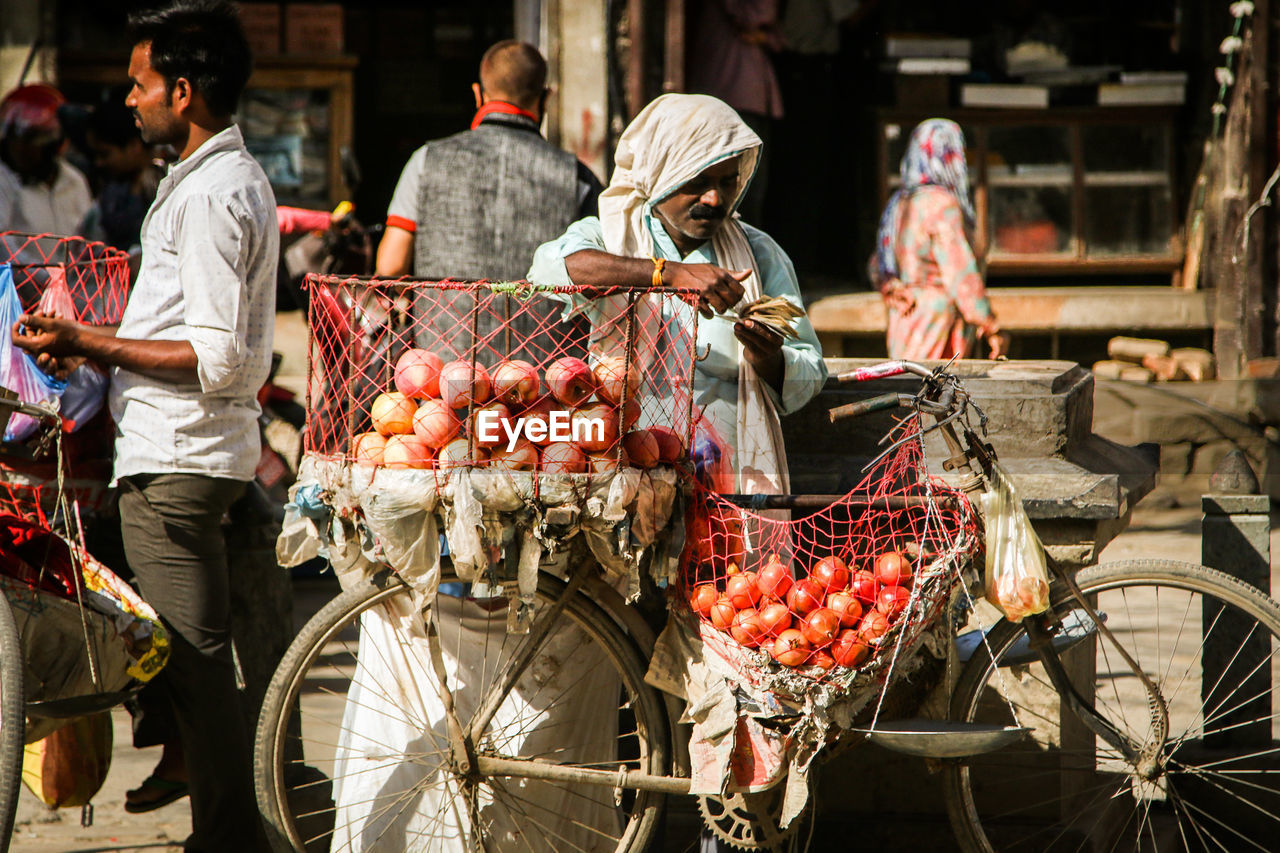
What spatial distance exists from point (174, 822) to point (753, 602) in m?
1.98

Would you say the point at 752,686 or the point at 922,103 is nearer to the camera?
the point at 752,686

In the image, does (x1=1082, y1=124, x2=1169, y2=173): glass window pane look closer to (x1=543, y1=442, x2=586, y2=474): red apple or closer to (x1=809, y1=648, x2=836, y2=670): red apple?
(x1=809, y1=648, x2=836, y2=670): red apple

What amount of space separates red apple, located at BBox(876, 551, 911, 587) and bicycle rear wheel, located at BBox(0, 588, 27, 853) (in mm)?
1650

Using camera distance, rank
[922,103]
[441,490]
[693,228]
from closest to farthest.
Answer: [441,490]
[693,228]
[922,103]

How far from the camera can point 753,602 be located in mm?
2635

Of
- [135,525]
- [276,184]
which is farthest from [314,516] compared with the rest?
[276,184]

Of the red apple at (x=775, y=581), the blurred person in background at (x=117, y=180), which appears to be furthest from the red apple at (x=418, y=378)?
the blurred person in background at (x=117, y=180)

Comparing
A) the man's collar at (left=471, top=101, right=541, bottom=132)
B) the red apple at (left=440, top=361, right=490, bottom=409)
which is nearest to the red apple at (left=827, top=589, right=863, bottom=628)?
the red apple at (left=440, top=361, right=490, bottom=409)

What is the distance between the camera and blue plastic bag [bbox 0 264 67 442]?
124 inches

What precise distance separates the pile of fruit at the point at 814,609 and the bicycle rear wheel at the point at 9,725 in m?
1.30

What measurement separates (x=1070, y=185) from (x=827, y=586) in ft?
23.3

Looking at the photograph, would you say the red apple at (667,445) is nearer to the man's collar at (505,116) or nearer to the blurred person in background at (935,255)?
the man's collar at (505,116)

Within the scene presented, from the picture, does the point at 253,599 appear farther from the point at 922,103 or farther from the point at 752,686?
the point at 922,103

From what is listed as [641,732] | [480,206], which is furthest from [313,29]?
[641,732]
